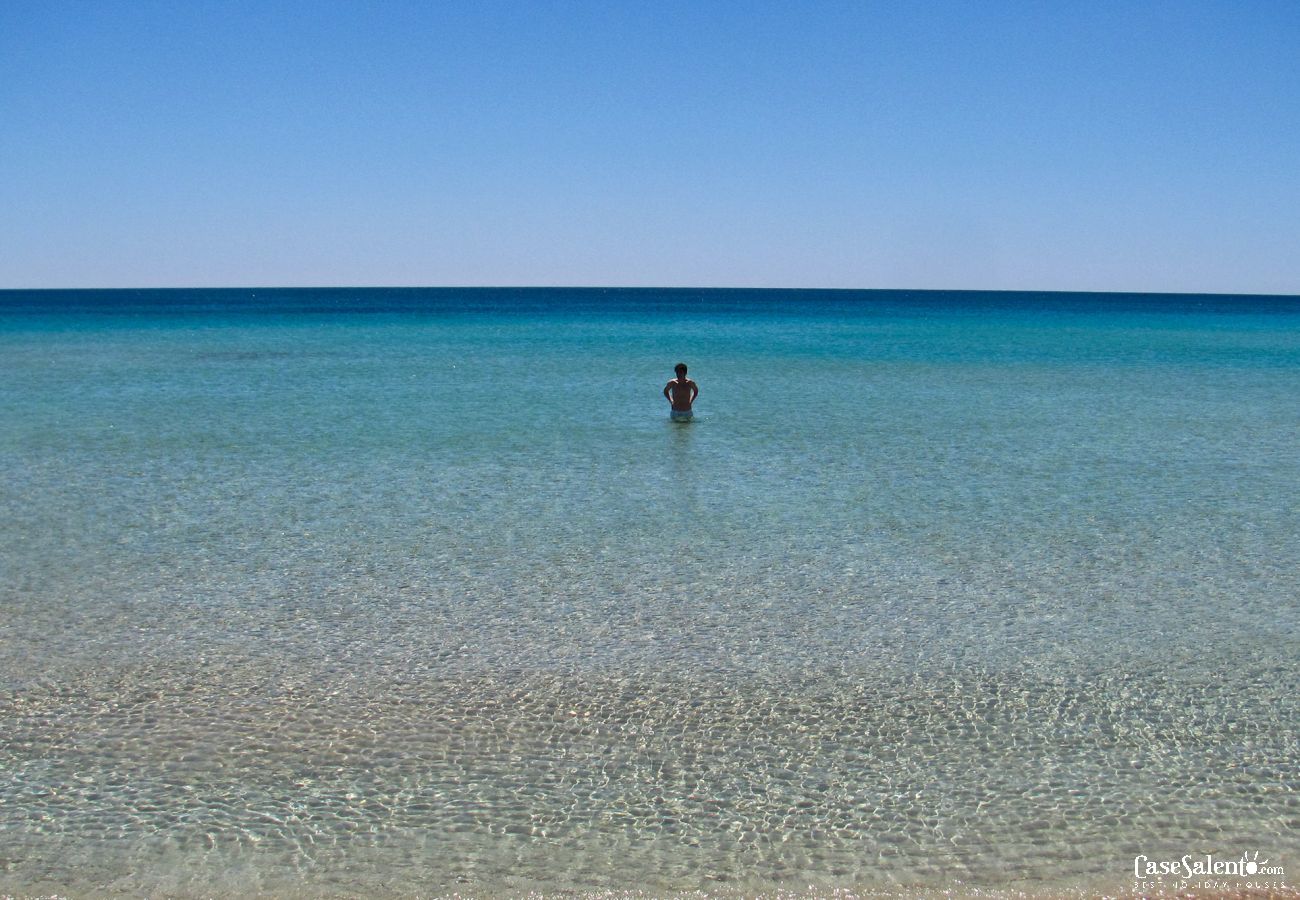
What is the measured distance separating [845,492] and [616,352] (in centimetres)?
2920

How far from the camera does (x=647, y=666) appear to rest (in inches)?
Answer: 285

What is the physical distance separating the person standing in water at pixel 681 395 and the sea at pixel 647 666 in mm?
2402

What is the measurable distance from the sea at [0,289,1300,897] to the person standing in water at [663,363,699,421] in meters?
2.40

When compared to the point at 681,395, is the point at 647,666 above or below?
below

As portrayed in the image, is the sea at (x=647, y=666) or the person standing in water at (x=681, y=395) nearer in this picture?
the sea at (x=647, y=666)

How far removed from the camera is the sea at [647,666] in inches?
199

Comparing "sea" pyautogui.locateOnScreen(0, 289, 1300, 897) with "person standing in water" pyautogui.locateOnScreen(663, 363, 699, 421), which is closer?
"sea" pyautogui.locateOnScreen(0, 289, 1300, 897)

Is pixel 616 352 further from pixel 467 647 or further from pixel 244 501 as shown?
pixel 467 647

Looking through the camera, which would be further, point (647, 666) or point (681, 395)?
point (681, 395)

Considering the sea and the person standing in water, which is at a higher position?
the person standing in water

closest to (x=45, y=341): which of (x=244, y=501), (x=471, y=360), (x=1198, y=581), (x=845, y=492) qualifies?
(x=471, y=360)

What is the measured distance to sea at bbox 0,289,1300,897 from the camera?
16.6 ft

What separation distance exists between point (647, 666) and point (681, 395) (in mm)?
12259

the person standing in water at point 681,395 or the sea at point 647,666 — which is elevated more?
the person standing in water at point 681,395
